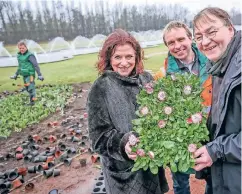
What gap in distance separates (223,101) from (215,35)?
37 cm

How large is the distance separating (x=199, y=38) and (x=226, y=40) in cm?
17

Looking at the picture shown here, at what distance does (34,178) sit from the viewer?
147 inches

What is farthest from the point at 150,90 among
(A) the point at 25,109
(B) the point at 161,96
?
(A) the point at 25,109

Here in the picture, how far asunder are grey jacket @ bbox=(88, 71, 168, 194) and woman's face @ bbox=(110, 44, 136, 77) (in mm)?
49

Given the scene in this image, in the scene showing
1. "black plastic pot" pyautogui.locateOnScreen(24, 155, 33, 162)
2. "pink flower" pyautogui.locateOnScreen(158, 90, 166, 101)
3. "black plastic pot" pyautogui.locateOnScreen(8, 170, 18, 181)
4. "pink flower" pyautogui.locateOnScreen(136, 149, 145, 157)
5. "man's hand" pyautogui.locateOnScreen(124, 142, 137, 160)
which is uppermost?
"pink flower" pyautogui.locateOnScreen(158, 90, 166, 101)

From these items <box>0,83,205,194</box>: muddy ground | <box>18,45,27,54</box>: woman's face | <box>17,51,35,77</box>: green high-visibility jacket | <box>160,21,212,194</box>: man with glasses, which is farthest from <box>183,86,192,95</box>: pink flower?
<box>17,51,35,77</box>: green high-visibility jacket

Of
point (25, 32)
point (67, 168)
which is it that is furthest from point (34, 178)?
point (25, 32)

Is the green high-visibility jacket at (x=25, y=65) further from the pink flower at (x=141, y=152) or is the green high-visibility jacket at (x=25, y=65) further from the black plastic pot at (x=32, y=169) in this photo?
the pink flower at (x=141, y=152)

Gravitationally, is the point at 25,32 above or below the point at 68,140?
above

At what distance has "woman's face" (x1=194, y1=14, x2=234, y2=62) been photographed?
4.64 feet

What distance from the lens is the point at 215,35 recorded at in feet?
4.65

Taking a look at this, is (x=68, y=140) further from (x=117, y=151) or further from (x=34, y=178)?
(x=117, y=151)

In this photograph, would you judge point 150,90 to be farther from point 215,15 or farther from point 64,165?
point 64,165

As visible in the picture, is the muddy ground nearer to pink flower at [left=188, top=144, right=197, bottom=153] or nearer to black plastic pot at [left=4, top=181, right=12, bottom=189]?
black plastic pot at [left=4, top=181, right=12, bottom=189]
